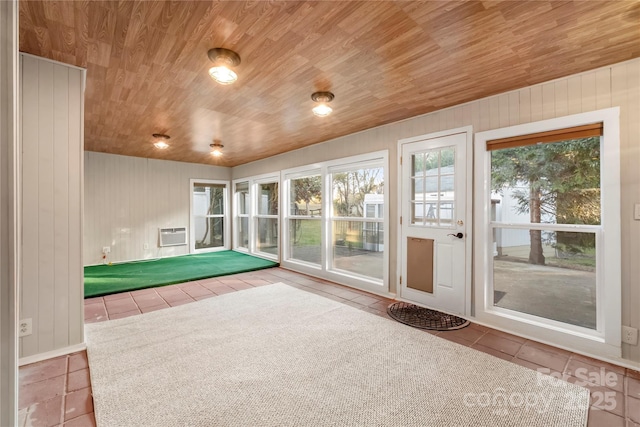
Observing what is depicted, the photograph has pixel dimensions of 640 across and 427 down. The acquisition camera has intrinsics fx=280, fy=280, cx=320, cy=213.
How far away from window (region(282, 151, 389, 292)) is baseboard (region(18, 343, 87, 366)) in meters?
3.27

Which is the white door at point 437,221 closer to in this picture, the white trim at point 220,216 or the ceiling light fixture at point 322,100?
the ceiling light fixture at point 322,100

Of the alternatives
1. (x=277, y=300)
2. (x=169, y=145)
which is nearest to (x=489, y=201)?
(x=277, y=300)

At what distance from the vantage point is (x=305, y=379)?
2.01 m

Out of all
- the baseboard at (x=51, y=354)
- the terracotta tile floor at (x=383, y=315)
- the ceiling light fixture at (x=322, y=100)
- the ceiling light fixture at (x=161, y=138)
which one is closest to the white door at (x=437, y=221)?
the terracotta tile floor at (x=383, y=315)

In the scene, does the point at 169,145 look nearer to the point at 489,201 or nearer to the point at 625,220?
the point at 489,201

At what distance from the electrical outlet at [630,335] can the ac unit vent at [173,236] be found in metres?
7.44

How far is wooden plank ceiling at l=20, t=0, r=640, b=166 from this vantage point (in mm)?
1675

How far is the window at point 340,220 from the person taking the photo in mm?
4289

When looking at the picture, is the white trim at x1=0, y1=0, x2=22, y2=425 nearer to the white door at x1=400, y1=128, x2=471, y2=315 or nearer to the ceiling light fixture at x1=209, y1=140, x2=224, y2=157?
the white door at x1=400, y1=128, x2=471, y2=315

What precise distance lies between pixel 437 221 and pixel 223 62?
9.29ft

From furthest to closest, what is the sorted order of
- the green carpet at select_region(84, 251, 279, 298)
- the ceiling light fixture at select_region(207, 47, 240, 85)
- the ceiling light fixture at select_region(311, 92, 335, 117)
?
1. the green carpet at select_region(84, 251, 279, 298)
2. the ceiling light fixture at select_region(311, 92, 335, 117)
3. the ceiling light fixture at select_region(207, 47, 240, 85)

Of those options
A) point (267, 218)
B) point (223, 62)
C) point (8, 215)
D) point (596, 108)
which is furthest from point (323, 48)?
point (267, 218)

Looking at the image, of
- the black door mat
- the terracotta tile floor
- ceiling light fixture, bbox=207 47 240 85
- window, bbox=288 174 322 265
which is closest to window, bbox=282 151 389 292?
window, bbox=288 174 322 265

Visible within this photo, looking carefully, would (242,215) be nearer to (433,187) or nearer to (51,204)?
(51,204)
